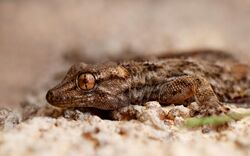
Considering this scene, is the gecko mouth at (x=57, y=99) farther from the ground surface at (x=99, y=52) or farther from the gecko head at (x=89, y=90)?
the ground surface at (x=99, y=52)

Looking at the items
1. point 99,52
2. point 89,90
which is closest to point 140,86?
point 89,90

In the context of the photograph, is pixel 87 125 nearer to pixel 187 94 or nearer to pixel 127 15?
pixel 187 94

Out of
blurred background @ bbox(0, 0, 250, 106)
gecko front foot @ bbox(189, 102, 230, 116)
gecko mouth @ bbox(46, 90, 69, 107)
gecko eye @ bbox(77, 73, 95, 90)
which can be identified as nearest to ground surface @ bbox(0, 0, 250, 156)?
blurred background @ bbox(0, 0, 250, 106)

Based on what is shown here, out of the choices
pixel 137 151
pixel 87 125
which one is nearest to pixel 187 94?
pixel 87 125

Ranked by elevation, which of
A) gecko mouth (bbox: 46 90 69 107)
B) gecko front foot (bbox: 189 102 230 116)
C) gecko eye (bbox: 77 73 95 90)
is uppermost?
gecko eye (bbox: 77 73 95 90)

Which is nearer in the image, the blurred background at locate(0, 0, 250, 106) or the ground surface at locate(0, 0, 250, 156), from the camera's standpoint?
the ground surface at locate(0, 0, 250, 156)

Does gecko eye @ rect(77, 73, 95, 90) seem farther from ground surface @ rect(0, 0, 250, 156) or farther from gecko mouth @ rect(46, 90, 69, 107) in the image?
ground surface @ rect(0, 0, 250, 156)

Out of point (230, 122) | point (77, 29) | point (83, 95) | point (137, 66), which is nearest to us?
point (230, 122)

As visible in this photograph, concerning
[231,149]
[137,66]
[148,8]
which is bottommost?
[231,149]

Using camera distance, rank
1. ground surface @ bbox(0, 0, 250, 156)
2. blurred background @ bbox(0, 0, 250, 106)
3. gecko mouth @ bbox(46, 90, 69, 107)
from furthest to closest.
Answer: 1. blurred background @ bbox(0, 0, 250, 106)
2. gecko mouth @ bbox(46, 90, 69, 107)
3. ground surface @ bbox(0, 0, 250, 156)
